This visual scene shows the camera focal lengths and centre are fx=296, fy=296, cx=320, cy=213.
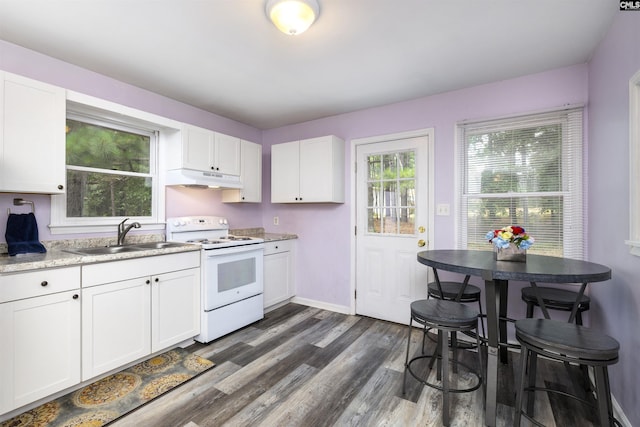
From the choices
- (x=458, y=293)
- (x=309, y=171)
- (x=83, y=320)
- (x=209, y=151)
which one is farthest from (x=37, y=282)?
(x=458, y=293)

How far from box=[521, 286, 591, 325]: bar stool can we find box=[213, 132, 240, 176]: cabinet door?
3040mm

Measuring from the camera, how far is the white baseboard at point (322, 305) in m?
3.59

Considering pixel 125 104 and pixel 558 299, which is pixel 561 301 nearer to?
pixel 558 299

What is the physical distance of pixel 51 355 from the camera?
5.98 ft

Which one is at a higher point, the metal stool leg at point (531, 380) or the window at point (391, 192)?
the window at point (391, 192)

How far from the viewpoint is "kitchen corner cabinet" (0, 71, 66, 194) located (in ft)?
6.25

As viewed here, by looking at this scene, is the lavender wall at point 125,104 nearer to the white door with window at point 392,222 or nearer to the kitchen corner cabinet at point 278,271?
the kitchen corner cabinet at point 278,271

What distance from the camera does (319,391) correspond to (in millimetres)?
2035

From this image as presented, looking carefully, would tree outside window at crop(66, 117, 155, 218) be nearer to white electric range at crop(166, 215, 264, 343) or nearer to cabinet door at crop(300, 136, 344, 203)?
white electric range at crop(166, 215, 264, 343)

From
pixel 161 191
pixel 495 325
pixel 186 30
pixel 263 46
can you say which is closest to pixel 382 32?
pixel 263 46

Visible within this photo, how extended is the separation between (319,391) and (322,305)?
5.64 ft

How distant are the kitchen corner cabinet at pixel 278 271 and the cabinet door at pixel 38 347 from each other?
186 centimetres

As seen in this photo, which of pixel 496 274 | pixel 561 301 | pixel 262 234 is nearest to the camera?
pixel 496 274

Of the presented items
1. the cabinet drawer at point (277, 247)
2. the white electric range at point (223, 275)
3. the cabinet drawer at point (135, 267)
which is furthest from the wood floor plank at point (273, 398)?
the cabinet drawer at point (277, 247)
